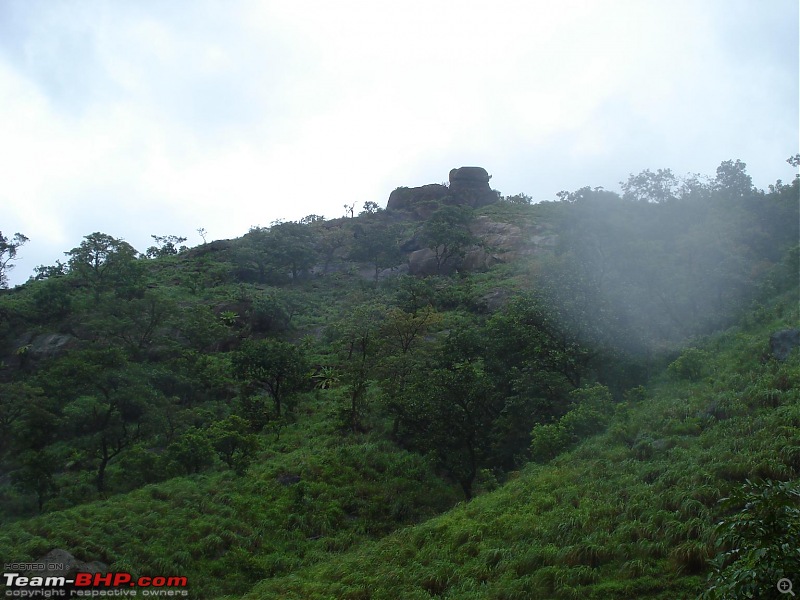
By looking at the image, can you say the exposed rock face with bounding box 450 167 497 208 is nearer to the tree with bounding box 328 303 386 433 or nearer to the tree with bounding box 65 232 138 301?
the tree with bounding box 65 232 138 301

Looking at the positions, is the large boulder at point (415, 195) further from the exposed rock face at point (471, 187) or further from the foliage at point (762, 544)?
the foliage at point (762, 544)

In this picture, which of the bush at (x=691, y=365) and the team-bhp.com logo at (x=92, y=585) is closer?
the team-bhp.com logo at (x=92, y=585)

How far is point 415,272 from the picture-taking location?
186 ft

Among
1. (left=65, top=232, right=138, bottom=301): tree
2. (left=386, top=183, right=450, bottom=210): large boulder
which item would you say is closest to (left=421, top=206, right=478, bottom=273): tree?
(left=386, top=183, right=450, bottom=210): large boulder

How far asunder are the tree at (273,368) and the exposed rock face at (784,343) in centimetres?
2109

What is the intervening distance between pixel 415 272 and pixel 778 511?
51.5 m

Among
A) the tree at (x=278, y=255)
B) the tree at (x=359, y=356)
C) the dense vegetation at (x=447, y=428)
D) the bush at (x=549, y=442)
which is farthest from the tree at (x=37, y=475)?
the tree at (x=278, y=255)

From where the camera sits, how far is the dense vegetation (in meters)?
12.2

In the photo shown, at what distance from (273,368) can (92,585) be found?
1533 cm

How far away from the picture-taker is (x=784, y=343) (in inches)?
717

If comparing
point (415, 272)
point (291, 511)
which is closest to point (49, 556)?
point (291, 511)

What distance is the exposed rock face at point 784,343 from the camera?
1789cm

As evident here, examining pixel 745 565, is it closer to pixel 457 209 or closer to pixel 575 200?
pixel 575 200

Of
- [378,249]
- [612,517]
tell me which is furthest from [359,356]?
[378,249]
